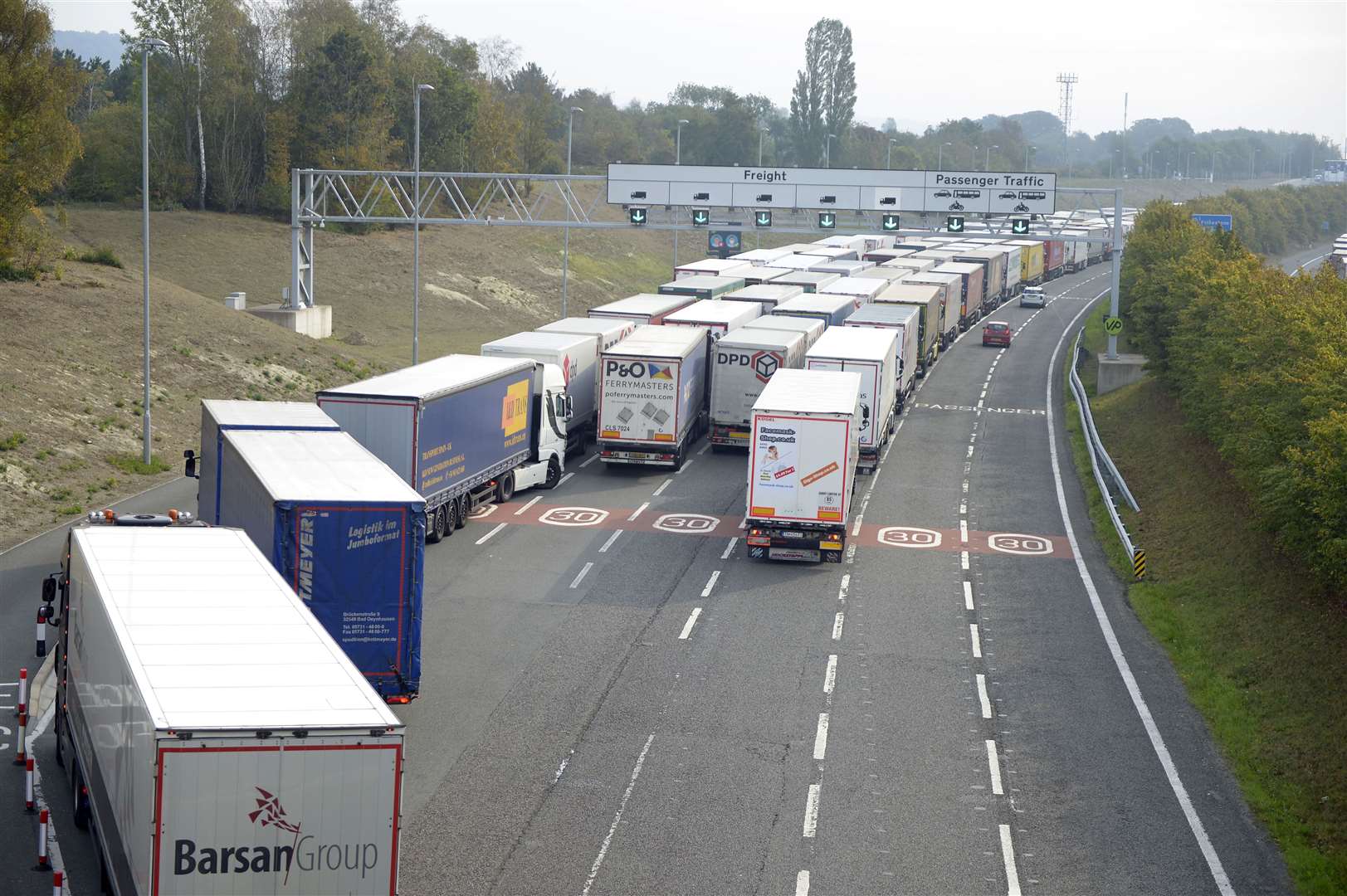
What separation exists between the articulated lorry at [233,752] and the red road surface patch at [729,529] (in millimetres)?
19096

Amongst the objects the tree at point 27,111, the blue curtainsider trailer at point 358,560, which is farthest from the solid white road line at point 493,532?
the tree at point 27,111

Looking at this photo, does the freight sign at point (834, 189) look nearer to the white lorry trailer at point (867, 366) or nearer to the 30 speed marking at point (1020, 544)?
the white lorry trailer at point (867, 366)

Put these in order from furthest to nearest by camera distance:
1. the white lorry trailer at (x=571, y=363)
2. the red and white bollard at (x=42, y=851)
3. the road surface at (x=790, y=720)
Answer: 1. the white lorry trailer at (x=571, y=363)
2. the road surface at (x=790, y=720)
3. the red and white bollard at (x=42, y=851)

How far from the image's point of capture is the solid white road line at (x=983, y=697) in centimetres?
2198

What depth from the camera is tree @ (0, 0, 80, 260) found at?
45.2m

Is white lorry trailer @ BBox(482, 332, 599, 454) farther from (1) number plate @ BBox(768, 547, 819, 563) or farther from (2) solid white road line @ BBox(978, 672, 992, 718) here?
(2) solid white road line @ BBox(978, 672, 992, 718)

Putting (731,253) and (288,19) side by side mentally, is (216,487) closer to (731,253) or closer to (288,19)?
(288,19)

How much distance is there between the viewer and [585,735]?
66.7 ft

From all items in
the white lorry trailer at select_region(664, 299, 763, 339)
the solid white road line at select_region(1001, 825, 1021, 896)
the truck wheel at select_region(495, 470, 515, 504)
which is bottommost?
the solid white road line at select_region(1001, 825, 1021, 896)

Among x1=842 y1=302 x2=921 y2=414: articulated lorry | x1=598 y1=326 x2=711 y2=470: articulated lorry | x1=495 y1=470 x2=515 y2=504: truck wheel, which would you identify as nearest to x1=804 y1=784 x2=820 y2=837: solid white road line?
x1=495 y1=470 x2=515 y2=504: truck wheel

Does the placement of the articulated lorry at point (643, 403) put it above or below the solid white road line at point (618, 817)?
above

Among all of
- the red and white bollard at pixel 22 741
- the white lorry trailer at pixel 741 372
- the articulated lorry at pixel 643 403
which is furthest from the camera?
the white lorry trailer at pixel 741 372

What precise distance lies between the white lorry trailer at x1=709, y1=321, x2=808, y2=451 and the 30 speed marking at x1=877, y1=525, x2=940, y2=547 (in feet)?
24.7

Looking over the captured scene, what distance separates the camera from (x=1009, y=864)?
1677 cm
